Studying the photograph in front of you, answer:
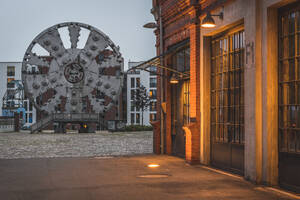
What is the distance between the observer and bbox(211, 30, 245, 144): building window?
10.9 m


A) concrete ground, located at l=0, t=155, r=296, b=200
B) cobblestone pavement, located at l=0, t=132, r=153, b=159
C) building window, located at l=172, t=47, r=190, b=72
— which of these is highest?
building window, located at l=172, t=47, r=190, b=72

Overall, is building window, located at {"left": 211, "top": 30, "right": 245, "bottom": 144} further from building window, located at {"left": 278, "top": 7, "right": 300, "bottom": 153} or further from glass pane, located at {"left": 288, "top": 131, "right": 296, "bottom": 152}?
glass pane, located at {"left": 288, "top": 131, "right": 296, "bottom": 152}

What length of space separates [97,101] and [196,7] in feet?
125

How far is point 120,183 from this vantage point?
9672mm

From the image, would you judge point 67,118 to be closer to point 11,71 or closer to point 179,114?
point 179,114

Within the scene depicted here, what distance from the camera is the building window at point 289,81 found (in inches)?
333

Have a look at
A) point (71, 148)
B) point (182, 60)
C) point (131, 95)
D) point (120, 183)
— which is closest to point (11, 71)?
Result: point (131, 95)

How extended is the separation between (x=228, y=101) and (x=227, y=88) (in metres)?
0.35

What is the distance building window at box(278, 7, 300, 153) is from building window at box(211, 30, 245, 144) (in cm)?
181

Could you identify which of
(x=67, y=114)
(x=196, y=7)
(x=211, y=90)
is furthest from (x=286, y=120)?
(x=67, y=114)

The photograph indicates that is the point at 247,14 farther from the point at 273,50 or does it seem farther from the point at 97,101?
the point at 97,101

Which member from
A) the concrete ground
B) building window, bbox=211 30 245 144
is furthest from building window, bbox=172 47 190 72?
the concrete ground

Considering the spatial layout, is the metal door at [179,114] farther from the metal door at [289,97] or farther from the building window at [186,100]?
the metal door at [289,97]

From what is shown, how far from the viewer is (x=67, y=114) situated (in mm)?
49281
